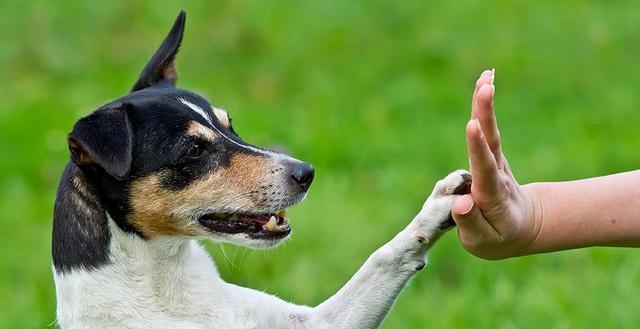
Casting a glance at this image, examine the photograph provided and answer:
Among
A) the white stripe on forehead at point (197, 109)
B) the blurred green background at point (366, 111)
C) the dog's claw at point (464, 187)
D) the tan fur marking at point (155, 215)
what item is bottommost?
the blurred green background at point (366, 111)

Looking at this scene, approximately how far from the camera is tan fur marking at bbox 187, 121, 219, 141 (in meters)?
4.34

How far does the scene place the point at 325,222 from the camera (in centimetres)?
711

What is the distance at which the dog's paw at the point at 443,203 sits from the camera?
3996 millimetres

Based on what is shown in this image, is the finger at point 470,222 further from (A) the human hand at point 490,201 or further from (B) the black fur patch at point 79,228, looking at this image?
(B) the black fur patch at point 79,228

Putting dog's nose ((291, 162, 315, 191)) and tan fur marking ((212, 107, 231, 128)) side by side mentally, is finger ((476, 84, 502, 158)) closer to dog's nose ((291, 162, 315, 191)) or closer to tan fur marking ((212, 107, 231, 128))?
dog's nose ((291, 162, 315, 191))

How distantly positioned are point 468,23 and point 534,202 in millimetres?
6673

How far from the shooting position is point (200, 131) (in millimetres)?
4352

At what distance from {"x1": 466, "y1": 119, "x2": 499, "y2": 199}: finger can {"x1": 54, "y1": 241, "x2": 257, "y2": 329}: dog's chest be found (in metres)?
1.03

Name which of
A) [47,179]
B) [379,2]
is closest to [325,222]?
[47,179]

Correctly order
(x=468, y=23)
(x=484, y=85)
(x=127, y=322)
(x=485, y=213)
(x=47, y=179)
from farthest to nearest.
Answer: (x=468, y=23) → (x=47, y=179) → (x=127, y=322) → (x=485, y=213) → (x=484, y=85)

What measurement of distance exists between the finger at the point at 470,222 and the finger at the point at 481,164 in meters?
0.06

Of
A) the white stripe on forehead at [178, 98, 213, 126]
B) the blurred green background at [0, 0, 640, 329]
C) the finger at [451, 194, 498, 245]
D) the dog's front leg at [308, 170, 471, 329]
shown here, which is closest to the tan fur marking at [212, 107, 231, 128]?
the white stripe on forehead at [178, 98, 213, 126]

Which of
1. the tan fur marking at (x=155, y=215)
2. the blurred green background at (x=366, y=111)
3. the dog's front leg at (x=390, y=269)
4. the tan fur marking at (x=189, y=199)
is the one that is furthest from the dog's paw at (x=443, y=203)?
the blurred green background at (x=366, y=111)

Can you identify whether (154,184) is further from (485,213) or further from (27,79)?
(27,79)
